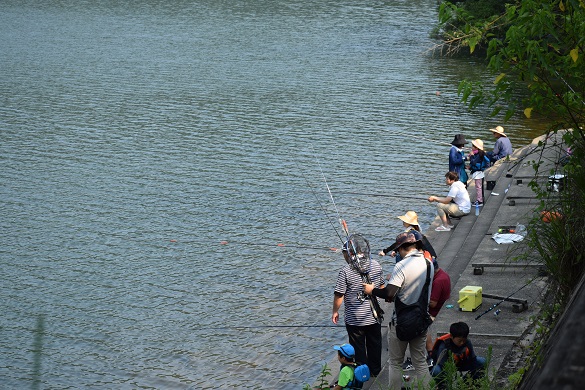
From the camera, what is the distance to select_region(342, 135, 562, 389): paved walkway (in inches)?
382

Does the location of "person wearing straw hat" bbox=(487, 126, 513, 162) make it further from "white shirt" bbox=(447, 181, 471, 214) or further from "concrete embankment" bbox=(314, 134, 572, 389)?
"white shirt" bbox=(447, 181, 471, 214)

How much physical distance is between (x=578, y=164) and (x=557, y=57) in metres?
1.16

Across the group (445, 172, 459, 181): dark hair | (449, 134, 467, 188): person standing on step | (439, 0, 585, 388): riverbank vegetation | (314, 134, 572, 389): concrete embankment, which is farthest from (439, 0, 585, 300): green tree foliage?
(449, 134, 467, 188): person standing on step

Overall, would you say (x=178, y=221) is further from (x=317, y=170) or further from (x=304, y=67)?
(x=304, y=67)

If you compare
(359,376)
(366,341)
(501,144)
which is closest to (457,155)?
(501,144)

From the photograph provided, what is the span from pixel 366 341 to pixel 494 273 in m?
3.84

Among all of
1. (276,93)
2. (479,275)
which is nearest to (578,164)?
(479,275)

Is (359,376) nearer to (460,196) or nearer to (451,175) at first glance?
(451,175)

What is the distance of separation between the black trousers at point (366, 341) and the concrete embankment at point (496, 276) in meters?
0.29

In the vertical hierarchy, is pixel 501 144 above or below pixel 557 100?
below

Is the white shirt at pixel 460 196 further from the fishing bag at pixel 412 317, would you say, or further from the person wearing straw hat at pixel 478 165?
the fishing bag at pixel 412 317

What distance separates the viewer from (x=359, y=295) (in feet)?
29.0

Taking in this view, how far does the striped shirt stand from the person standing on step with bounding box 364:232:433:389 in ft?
2.34

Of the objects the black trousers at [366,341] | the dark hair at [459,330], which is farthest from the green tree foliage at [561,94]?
the black trousers at [366,341]
